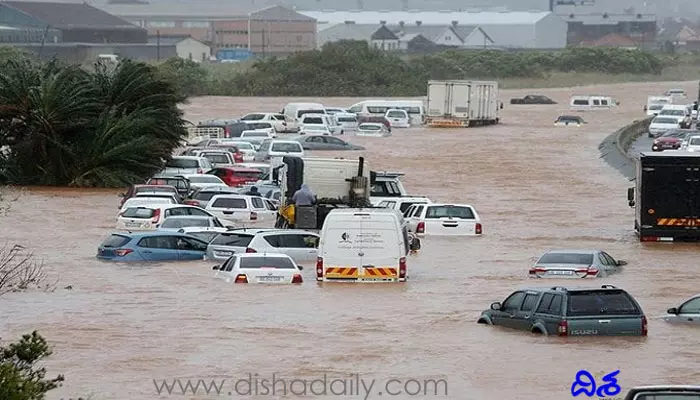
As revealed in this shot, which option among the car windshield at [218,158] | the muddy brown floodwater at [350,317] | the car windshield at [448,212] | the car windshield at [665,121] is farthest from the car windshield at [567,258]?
the car windshield at [665,121]

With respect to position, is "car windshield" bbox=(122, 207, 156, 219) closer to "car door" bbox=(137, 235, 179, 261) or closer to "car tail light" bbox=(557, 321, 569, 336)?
"car door" bbox=(137, 235, 179, 261)

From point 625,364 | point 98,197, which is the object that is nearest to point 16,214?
point 98,197

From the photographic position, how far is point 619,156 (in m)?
74.4

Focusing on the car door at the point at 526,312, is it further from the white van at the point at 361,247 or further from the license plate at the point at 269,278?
the license plate at the point at 269,278

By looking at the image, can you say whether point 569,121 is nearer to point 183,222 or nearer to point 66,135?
point 66,135

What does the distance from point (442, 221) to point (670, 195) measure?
19.7 ft

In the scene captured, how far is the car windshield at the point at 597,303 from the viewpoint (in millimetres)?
25469

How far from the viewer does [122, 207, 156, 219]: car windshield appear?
44.0 metres

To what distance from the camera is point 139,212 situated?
145 ft

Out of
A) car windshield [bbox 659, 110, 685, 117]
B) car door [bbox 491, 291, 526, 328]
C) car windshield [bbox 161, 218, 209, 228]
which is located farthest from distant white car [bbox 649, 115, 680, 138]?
car door [bbox 491, 291, 526, 328]

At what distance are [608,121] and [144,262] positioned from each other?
232ft

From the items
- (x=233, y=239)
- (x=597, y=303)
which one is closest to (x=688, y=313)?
(x=597, y=303)

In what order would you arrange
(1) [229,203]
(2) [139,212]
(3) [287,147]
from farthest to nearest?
(3) [287,147], (1) [229,203], (2) [139,212]

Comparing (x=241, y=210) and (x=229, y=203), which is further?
(x=229, y=203)
